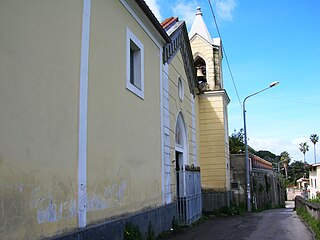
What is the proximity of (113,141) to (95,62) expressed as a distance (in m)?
1.76

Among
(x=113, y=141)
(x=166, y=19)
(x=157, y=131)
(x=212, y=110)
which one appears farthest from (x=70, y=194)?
(x=212, y=110)

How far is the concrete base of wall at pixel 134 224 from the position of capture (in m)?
6.07

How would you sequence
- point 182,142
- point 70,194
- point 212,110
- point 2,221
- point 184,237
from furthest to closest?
point 212,110, point 182,142, point 184,237, point 70,194, point 2,221

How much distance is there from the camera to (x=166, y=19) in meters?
15.3

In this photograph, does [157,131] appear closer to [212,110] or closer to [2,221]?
[2,221]

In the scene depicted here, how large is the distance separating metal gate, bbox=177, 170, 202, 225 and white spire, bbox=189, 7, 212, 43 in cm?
A: 943

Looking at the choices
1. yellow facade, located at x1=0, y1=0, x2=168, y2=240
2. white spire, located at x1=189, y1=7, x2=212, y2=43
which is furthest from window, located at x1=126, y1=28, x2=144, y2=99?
white spire, located at x1=189, y1=7, x2=212, y2=43

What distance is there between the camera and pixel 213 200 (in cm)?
1870

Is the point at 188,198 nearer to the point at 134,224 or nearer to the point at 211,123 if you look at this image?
the point at 134,224

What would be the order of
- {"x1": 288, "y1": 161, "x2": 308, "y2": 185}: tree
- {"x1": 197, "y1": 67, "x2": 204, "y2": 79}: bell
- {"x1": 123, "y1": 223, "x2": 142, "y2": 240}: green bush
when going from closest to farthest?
{"x1": 123, "y1": 223, "x2": 142, "y2": 240}: green bush
{"x1": 197, "y1": 67, "x2": 204, "y2": 79}: bell
{"x1": 288, "y1": 161, "x2": 308, "y2": 185}: tree

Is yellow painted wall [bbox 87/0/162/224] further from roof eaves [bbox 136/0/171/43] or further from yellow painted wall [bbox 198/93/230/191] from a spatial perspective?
yellow painted wall [bbox 198/93/230/191]

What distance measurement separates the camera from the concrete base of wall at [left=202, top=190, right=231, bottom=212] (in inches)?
728

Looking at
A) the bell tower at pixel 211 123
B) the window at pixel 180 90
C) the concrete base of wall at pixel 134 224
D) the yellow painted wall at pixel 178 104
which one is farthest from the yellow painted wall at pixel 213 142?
the concrete base of wall at pixel 134 224

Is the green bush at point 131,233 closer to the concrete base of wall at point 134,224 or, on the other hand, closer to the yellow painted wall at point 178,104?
the concrete base of wall at point 134,224
